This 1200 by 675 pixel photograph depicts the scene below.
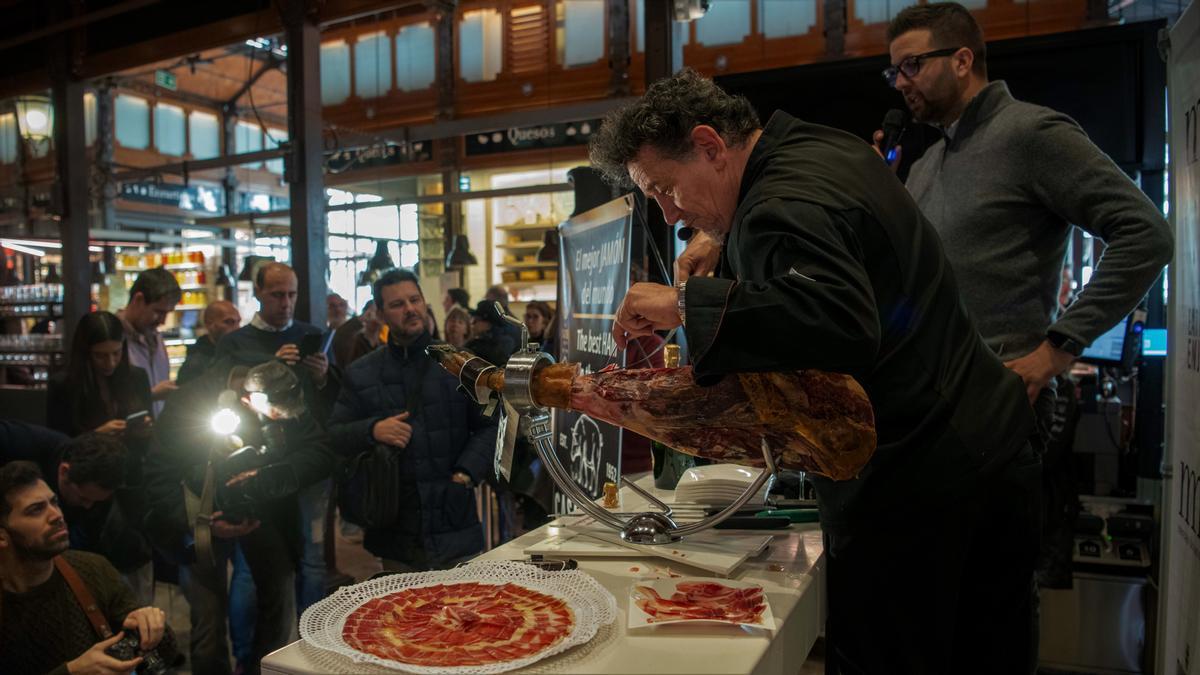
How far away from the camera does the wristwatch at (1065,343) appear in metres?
1.67

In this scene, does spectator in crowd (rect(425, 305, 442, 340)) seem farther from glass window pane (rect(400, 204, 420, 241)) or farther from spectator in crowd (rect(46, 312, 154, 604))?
glass window pane (rect(400, 204, 420, 241))

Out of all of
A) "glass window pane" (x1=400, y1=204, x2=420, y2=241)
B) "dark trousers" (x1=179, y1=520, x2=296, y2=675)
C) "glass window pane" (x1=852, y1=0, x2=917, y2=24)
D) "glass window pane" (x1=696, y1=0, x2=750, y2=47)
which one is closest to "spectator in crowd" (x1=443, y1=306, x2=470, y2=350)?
"dark trousers" (x1=179, y1=520, x2=296, y2=675)

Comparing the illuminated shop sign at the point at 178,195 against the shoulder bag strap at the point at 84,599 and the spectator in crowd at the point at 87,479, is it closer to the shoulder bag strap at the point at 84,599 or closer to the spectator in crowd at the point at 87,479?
the spectator in crowd at the point at 87,479

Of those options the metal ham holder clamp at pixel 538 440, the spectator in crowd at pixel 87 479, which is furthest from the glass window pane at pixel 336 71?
the metal ham holder clamp at pixel 538 440

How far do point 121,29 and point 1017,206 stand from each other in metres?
7.08

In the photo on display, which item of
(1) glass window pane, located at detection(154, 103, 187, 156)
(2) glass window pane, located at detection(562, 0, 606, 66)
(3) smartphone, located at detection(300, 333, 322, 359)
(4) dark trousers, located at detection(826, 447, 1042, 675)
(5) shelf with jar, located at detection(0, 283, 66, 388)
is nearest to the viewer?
(4) dark trousers, located at detection(826, 447, 1042, 675)

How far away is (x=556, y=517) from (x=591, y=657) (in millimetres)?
755

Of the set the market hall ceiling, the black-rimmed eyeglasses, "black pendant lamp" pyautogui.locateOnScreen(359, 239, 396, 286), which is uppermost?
the market hall ceiling

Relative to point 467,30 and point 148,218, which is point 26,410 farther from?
point 148,218

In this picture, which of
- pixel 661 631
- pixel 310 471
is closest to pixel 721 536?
pixel 661 631

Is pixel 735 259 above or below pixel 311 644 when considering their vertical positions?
above

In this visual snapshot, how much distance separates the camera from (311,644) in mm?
1073

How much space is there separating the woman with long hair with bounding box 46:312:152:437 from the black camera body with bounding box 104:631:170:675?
174 centimetres

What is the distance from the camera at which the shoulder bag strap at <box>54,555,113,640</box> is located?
2361 millimetres
